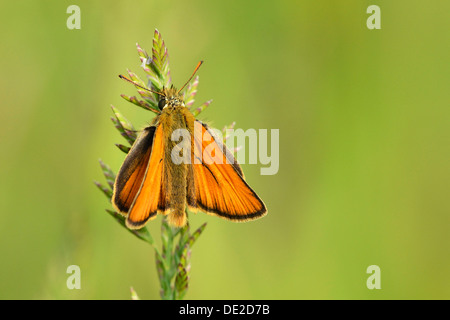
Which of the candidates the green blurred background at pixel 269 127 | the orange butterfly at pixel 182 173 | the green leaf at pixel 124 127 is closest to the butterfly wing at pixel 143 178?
the orange butterfly at pixel 182 173

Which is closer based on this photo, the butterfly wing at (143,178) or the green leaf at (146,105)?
the butterfly wing at (143,178)

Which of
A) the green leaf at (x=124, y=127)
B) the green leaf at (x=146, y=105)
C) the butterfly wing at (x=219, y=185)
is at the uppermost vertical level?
the green leaf at (x=146, y=105)

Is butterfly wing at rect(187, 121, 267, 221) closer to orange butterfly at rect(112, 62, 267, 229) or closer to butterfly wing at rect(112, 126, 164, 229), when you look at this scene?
orange butterfly at rect(112, 62, 267, 229)

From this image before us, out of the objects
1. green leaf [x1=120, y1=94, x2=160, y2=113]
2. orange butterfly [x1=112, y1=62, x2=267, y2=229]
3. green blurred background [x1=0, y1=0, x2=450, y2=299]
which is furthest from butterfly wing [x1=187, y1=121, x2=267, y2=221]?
green blurred background [x1=0, y1=0, x2=450, y2=299]

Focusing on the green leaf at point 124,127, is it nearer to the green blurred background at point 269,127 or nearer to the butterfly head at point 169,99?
the butterfly head at point 169,99

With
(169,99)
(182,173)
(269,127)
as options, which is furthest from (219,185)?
(269,127)

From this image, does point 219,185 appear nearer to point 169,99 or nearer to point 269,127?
point 169,99
